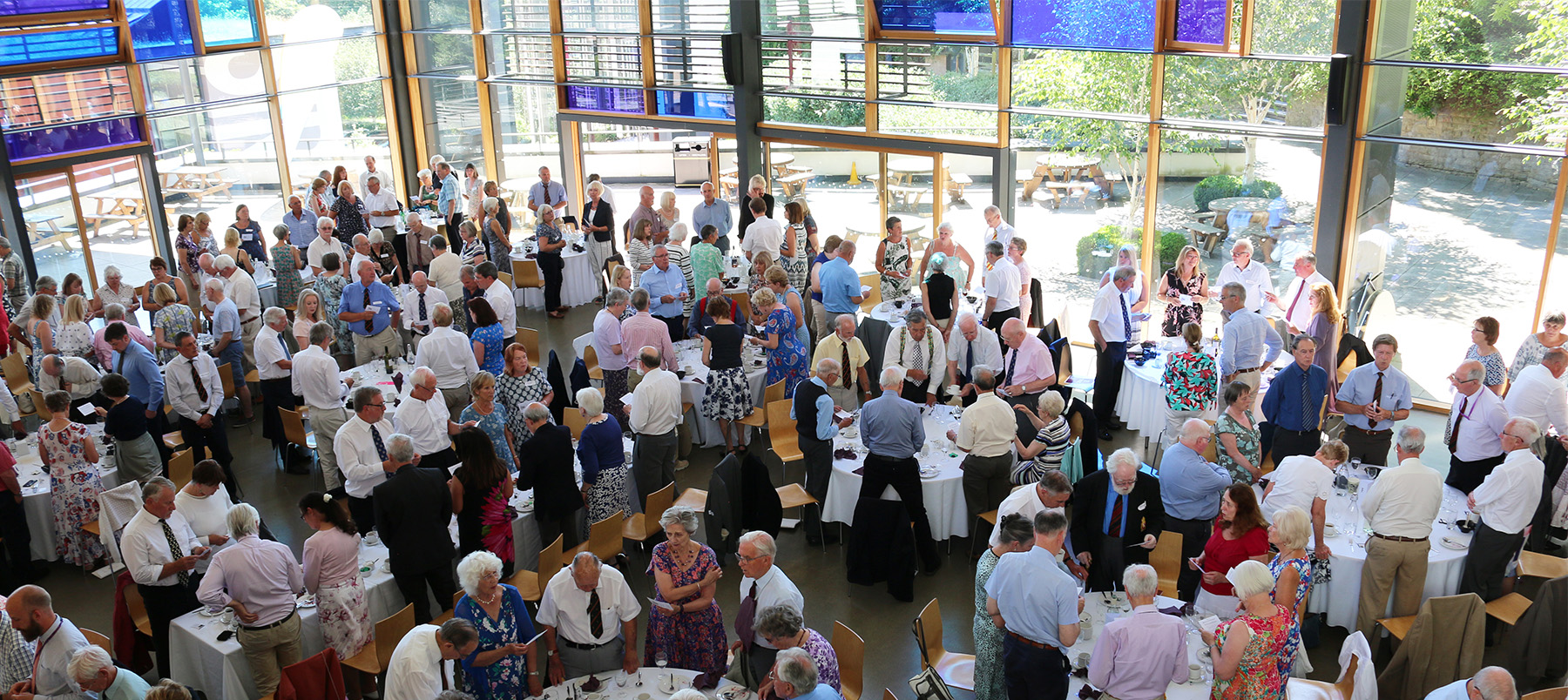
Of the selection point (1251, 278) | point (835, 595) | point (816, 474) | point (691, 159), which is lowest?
point (835, 595)

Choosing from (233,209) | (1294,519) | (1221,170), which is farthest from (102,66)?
(1294,519)

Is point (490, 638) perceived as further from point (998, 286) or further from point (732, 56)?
point (732, 56)

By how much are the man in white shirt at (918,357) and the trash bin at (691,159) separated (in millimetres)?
7968

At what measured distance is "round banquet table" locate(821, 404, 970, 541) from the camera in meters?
8.00

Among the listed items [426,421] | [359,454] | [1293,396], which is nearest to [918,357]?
[1293,396]

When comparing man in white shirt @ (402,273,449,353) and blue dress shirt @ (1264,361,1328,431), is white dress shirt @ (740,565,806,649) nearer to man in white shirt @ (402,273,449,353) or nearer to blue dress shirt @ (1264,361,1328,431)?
blue dress shirt @ (1264,361,1328,431)

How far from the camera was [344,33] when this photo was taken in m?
17.2

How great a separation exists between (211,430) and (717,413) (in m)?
4.38

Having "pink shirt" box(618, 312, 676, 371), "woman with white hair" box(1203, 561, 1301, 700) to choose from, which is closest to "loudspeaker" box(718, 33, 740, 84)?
"pink shirt" box(618, 312, 676, 371)

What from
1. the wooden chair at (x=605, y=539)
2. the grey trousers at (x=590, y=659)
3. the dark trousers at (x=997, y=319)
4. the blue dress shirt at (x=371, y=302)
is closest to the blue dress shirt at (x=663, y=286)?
the blue dress shirt at (x=371, y=302)

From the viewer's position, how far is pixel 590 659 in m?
5.91

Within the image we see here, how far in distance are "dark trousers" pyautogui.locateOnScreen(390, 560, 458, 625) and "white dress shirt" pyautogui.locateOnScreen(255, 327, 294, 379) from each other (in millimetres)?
3526

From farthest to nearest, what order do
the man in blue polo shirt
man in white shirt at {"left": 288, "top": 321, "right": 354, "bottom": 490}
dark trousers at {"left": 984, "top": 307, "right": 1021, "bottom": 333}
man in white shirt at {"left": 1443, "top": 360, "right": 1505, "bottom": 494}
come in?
dark trousers at {"left": 984, "top": 307, "right": 1021, "bottom": 333} → the man in blue polo shirt → man in white shirt at {"left": 288, "top": 321, "right": 354, "bottom": 490} → man in white shirt at {"left": 1443, "top": 360, "right": 1505, "bottom": 494}

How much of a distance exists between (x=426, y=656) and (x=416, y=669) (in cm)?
7
